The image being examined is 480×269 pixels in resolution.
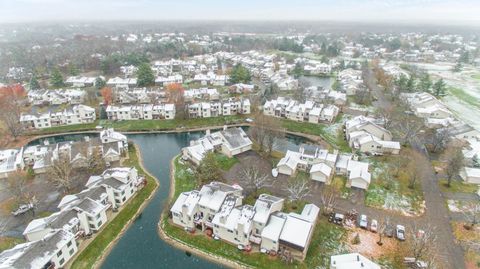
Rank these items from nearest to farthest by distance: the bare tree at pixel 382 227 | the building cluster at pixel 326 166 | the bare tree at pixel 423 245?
the bare tree at pixel 423 245
the bare tree at pixel 382 227
the building cluster at pixel 326 166

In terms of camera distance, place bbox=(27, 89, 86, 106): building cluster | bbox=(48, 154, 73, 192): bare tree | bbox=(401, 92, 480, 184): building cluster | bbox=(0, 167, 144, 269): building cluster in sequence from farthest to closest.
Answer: bbox=(27, 89, 86, 106): building cluster, bbox=(401, 92, 480, 184): building cluster, bbox=(48, 154, 73, 192): bare tree, bbox=(0, 167, 144, 269): building cluster

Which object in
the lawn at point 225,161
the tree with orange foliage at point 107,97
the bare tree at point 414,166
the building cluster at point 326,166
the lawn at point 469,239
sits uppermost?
the tree with orange foliage at point 107,97

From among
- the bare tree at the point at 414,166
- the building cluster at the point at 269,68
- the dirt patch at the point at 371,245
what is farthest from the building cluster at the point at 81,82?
the bare tree at the point at 414,166

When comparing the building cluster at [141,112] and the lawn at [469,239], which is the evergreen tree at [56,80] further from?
the lawn at [469,239]

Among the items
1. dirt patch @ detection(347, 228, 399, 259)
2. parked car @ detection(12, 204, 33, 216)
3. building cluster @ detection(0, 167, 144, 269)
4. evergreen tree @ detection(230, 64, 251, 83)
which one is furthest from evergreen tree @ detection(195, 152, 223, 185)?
evergreen tree @ detection(230, 64, 251, 83)

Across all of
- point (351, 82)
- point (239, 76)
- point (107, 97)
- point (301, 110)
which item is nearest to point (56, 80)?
point (107, 97)

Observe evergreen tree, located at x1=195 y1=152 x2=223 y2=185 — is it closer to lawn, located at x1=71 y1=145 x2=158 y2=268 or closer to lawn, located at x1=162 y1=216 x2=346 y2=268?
lawn, located at x1=71 y1=145 x2=158 y2=268
